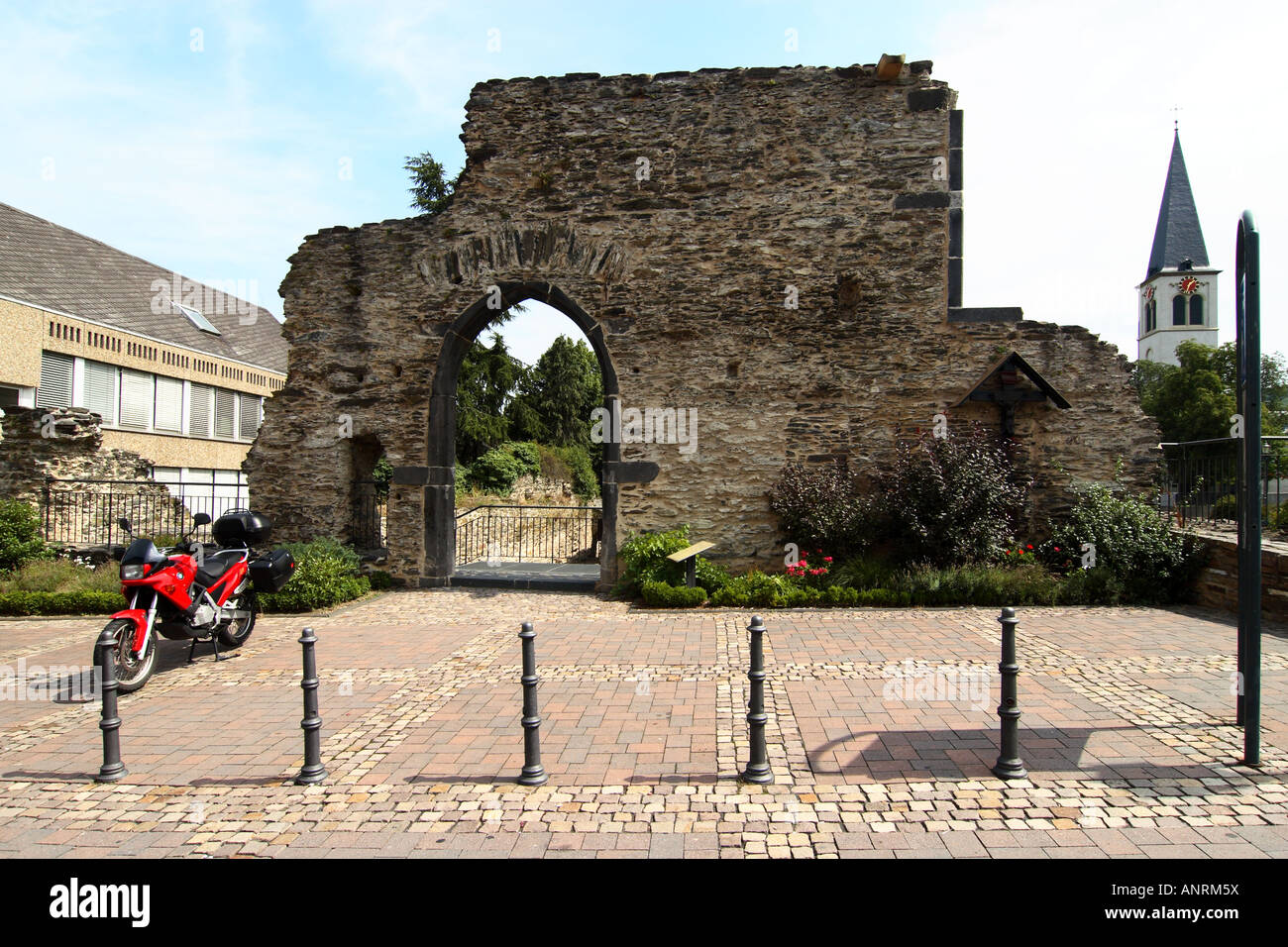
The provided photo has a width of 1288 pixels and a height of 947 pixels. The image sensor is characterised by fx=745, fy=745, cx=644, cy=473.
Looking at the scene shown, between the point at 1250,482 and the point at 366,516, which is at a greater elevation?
the point at 1250,482

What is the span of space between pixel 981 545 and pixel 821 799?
249 inches

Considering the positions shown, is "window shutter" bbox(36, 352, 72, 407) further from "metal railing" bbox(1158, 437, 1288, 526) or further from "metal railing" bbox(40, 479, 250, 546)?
"metal railing" bbox(1158, 437, 1288, 526)

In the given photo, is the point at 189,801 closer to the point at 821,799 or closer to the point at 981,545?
the point at 821,799

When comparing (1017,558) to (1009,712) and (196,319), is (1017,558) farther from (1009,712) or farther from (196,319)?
(196,319)

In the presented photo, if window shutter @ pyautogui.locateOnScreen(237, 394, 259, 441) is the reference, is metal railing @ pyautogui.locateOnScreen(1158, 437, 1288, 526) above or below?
below

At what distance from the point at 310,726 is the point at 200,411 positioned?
979 inches

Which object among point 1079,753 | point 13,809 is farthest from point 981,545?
point 13,809

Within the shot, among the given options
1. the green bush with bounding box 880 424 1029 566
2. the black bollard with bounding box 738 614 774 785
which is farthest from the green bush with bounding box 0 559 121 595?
the green bush with bounding box 880 424 1029 566

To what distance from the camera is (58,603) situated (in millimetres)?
9156

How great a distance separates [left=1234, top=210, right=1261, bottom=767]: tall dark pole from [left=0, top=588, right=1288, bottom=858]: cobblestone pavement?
38 cm

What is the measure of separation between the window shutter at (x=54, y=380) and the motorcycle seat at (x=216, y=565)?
16.7 meters

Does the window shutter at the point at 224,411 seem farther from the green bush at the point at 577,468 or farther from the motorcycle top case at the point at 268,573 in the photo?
the motorcycle top case at the point at 268,573

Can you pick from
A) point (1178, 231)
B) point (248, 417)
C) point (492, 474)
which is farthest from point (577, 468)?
point (1178, 231)

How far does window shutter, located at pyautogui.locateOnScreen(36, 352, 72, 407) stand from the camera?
19.3m
